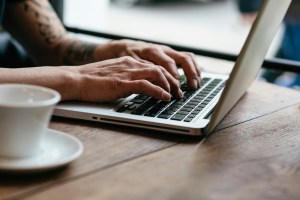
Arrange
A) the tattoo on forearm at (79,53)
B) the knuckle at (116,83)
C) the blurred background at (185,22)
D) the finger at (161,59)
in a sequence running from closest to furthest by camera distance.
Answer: the knuckle at (116,83) < the finger at (161,59) < the tattoo on forearm at (79,53) < the blurred background at (185,22)

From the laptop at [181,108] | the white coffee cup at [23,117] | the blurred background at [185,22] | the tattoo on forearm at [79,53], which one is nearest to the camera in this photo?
the white coffee cup at [23,117]

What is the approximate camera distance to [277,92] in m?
1.16

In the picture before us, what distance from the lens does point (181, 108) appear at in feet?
2.87

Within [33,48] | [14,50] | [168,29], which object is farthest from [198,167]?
[168,29]

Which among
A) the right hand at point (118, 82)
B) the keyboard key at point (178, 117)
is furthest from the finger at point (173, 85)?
the keyboard key at point (178, 117)

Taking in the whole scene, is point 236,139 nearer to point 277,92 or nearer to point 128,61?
point 128,61

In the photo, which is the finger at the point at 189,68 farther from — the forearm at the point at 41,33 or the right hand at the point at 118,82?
the forearm at the point at 41,33

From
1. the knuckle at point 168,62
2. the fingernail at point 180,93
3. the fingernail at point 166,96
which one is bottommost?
the fingernail at point 180,93

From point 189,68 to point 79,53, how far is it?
37 cm

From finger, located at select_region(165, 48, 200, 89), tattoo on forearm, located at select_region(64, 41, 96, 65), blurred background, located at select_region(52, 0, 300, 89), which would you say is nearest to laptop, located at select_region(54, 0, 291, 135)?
finger, located at select_region(165, 48, 200, 89)

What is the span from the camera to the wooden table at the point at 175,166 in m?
0.60

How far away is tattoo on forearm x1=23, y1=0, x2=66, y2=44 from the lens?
4.58 ft

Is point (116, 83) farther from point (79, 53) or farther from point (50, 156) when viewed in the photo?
point (79, 53)

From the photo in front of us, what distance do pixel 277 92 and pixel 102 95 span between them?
0.46 m
